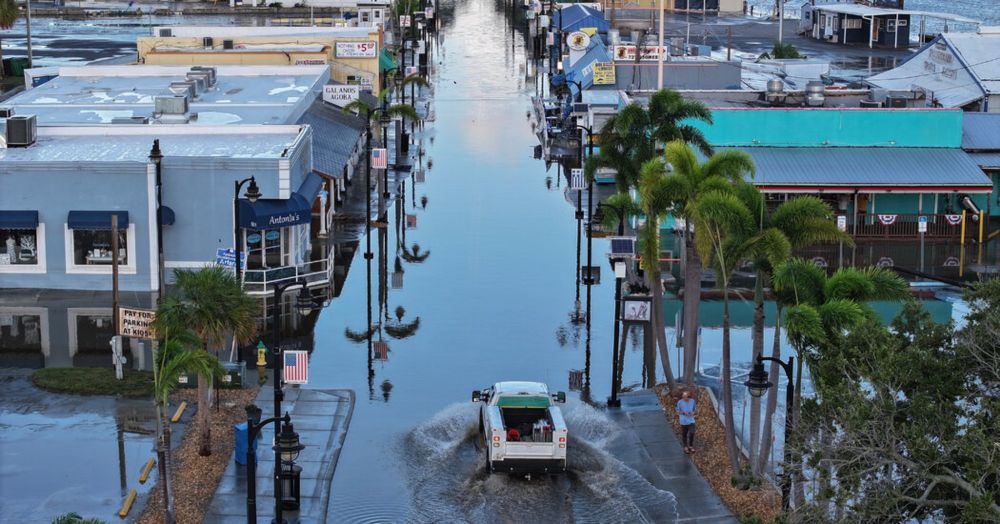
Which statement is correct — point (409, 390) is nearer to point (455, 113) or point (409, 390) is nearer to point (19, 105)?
point (19, 105)

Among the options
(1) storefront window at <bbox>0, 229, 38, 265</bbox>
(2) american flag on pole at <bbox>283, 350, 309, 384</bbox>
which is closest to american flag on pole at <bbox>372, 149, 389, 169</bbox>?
(1) storefront window at <bbox>0, 229, 38, 265</bbox>

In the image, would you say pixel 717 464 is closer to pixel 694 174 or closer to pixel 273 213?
pixel 694 174

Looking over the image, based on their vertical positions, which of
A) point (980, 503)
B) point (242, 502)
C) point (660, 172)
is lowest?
point (242, 502)

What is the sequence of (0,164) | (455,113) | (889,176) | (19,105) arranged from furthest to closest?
1. (455,113)
2. (19,105)
3. (889,176)
4. (0,164)

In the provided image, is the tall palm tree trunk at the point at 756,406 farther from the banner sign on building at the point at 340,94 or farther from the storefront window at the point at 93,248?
the banner sign on building at the point at 340,94

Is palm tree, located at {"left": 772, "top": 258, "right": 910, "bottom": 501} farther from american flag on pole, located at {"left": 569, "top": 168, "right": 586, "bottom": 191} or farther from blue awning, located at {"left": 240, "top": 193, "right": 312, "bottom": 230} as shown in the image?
american flag on pole, located at {"left": 569, "top": 168, "right": 586, "bottom": 191}

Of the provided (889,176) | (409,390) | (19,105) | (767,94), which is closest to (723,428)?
(409,390)
